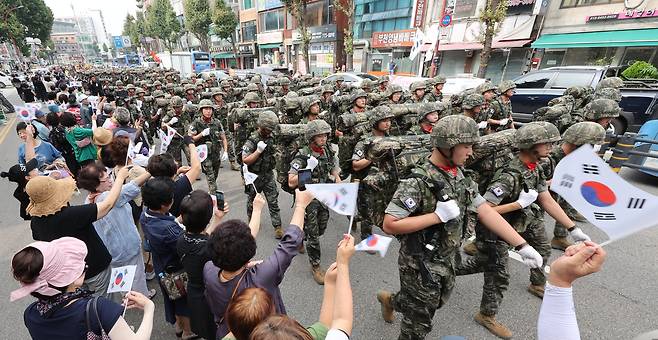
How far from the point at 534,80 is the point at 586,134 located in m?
7.70

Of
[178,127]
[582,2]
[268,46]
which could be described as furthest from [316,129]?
[268,46]

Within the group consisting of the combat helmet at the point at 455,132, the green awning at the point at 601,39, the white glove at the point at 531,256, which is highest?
the green awning at the point at 601,39

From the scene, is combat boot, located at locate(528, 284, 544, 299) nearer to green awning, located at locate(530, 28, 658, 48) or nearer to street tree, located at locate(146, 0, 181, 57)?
green awning, located at locate(530, 28, 658, 48)

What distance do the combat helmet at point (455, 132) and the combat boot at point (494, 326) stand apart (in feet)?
6.52

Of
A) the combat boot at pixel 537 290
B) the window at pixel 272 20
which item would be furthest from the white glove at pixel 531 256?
the window at pixel 272 20

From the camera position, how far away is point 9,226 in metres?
5.56

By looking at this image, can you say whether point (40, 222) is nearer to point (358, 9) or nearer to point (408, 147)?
point (408, 147)

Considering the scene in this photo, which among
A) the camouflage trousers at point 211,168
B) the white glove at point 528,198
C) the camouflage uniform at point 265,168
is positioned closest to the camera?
the white glove at point 528,198

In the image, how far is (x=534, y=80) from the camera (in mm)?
9781

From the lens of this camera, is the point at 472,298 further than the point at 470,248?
No

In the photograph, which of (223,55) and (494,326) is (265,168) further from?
(223,55)

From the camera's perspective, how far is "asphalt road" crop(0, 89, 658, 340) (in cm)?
319

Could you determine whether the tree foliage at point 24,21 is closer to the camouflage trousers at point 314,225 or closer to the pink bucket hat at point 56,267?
the camouflage trousers at point 314,225

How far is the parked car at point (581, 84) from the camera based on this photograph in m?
7.83
